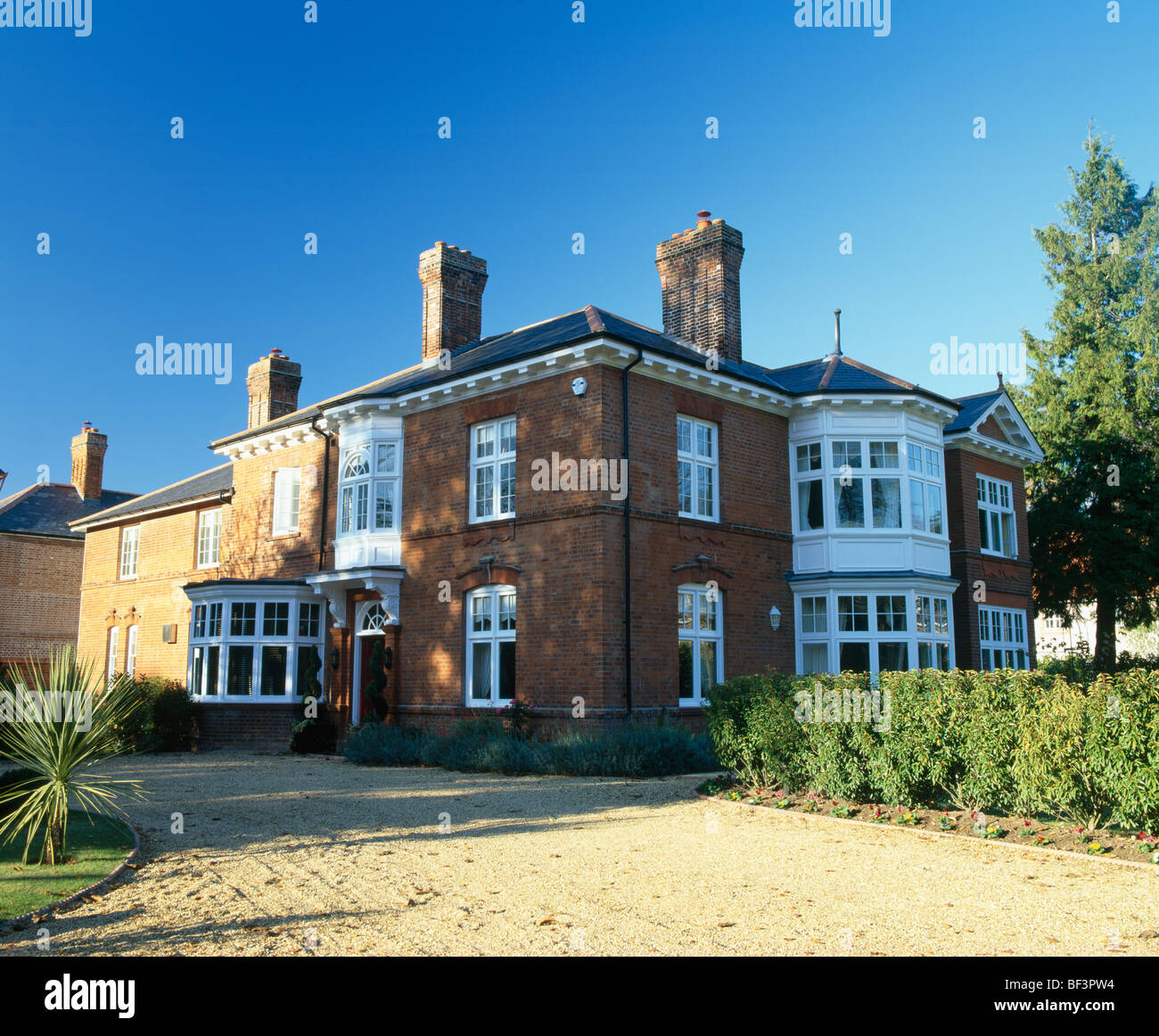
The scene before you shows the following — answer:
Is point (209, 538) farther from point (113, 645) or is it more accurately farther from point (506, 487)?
point (506, 487)

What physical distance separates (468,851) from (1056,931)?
4751 mm

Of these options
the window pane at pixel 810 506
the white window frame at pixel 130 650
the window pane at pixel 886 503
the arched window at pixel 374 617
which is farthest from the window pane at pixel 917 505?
the white window frame at pixel 130 650

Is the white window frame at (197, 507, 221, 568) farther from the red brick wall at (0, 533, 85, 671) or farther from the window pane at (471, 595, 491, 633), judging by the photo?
the red brick wall at (0, 533, 85, 671)

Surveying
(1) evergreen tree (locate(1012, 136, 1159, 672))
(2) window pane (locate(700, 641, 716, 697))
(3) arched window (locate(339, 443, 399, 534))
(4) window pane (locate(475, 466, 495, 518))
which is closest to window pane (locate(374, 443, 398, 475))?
(3) arched window (locate(339, 443, 399, 534))

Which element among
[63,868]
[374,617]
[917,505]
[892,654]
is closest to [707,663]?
[892,654]

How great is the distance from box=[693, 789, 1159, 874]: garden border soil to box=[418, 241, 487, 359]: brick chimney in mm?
13691

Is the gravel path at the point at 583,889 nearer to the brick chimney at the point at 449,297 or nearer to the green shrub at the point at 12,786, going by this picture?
the green shrub at the point at 12,786

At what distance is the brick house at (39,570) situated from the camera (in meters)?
34.0

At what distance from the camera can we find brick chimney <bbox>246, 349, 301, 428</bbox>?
26.0 metres

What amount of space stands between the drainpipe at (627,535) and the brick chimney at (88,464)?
29.3m
